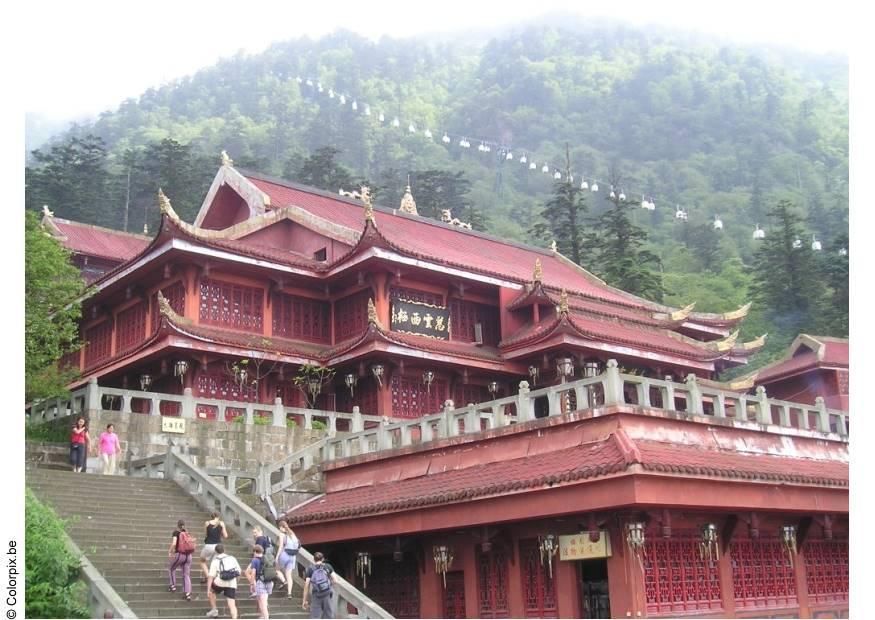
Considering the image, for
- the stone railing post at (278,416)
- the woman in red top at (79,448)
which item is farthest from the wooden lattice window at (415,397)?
the woman in red top at (79,448)

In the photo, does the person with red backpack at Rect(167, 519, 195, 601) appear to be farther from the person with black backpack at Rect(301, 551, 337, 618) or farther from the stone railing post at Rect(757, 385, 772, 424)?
the stone railing post at Rect(757, 385, 772, 424)

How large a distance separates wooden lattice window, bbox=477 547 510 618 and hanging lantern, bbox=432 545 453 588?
25.2 inches

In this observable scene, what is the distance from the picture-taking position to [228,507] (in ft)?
63.2

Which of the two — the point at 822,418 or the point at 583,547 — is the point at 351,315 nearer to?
the point at 822,418

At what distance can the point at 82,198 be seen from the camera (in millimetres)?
65188

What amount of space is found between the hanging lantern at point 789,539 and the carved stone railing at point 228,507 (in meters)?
7.80

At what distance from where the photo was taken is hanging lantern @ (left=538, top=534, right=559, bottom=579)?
1738 centimetres

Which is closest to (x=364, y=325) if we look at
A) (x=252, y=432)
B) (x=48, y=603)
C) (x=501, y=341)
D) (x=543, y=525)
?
(x=501, y=341)

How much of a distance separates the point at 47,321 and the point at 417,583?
10457mm

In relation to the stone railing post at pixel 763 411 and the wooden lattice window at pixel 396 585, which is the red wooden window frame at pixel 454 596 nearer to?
the wooden lattice window at pixel 396 585

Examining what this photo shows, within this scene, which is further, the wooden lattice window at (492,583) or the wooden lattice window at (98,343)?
the wooden lattice window at (98,343)

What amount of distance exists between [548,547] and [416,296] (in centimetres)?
1496

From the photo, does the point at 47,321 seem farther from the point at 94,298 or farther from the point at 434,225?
the point at 434,225

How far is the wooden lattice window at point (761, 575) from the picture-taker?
18.5m
